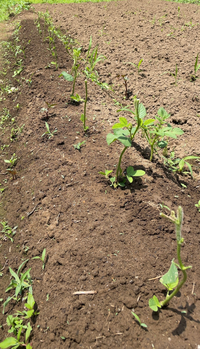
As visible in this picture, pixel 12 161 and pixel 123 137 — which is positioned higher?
pixel 123 137

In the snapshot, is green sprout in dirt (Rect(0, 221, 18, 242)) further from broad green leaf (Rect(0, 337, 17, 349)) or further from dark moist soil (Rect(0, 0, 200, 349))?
broad green leaf (Rect(0, 337, 17, 349))

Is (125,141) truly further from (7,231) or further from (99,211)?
(7,231)

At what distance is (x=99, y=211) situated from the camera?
1.87m

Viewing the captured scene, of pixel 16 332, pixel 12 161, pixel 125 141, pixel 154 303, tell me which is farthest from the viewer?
pixel 12 161

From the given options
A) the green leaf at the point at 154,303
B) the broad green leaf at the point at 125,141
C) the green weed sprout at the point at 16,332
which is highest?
the broad green leaf at the point at 125,141

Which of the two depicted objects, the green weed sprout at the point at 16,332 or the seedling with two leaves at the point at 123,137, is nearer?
the green weed sprout at the point at 16,332

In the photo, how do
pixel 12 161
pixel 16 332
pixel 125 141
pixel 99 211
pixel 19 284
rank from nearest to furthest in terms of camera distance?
pixel 16 332 < pixel 19 284 < pixel 125 141 < pixel 99 211 < pixel 12 161

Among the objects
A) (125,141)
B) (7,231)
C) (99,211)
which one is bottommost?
(7,231)

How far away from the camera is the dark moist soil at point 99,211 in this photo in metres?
1.38

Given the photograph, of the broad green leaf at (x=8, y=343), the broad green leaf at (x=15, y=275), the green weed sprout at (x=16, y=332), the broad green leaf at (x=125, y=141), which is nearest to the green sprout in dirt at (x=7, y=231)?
the broad green leaf at (x=15, y=275)

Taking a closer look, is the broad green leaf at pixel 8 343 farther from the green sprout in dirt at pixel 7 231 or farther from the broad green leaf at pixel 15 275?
the green sprout in dirt at pixel 7 231

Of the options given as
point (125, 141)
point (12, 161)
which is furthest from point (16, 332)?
point (12, 161)

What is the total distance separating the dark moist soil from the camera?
1.38 meters

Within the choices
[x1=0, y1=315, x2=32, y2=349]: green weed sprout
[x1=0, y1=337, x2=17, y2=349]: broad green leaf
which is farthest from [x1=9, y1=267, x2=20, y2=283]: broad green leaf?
[x1=0, y1=337, x2=17, y2=349]: broad green leaf
